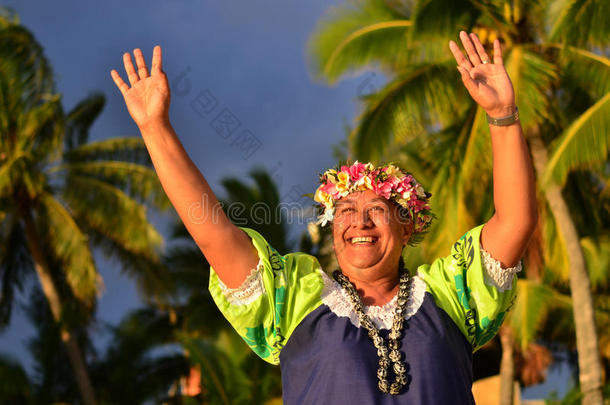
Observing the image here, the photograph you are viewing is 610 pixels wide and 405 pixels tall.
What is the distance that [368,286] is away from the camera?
9.50 feet

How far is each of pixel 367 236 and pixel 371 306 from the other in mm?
270

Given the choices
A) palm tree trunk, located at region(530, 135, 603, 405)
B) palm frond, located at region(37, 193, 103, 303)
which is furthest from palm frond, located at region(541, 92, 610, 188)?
palm frond, located at region(37, 193, 103, 303)

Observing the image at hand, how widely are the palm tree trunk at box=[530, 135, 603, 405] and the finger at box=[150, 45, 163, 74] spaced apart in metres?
7.85

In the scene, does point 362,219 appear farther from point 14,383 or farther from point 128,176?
point 128,176

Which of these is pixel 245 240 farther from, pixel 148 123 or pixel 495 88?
pixel 495 88

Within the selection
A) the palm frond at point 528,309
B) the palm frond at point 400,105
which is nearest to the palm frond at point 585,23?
the palm frond at point 400,105

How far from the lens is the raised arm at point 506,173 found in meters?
2.62

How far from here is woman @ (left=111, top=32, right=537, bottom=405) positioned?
8.28 feet

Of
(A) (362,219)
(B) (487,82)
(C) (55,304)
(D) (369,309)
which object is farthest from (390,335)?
(C) (55,304)

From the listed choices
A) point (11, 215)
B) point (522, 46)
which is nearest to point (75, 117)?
point (11, 215)

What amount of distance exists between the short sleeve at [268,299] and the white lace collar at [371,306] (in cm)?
5

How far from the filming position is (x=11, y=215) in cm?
1442

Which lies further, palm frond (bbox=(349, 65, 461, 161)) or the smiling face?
palm frond (bbox=(349, 65, 461, 161))

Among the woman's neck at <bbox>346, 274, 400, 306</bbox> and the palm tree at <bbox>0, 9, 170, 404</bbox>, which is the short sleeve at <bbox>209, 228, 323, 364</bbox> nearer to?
the woman's neck at <bbox>346, 274, 400, 306</bbox>
